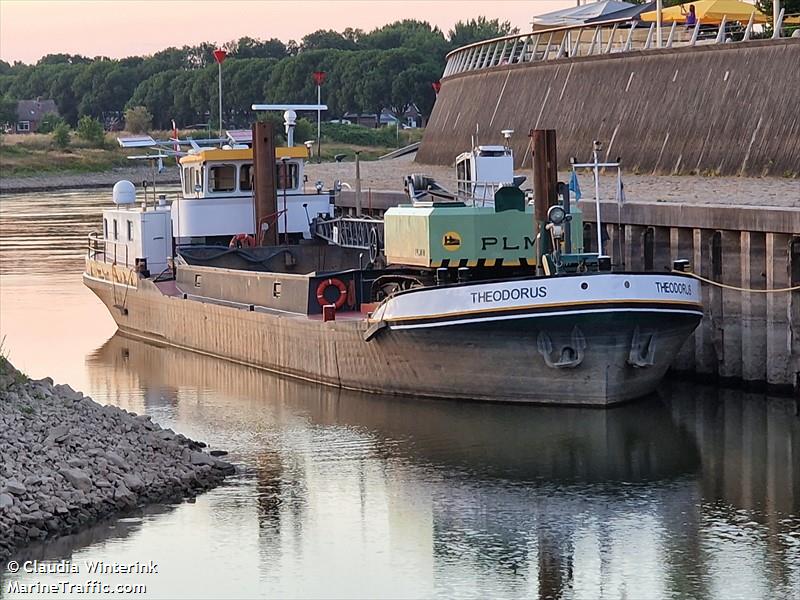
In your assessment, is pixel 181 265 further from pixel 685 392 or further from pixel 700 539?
pixel 700 539

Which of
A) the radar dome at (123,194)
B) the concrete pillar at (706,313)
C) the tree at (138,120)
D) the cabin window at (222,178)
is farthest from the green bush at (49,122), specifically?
the concrete pillar at (706,313)

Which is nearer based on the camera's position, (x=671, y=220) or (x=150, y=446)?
(x=150, y=446)

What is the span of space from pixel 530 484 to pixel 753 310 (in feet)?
18.2

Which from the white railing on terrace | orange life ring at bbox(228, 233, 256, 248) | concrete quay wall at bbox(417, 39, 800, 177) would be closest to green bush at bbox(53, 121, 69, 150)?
the white railing on terrace

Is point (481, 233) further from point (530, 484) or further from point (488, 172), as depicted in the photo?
point (530, 484)

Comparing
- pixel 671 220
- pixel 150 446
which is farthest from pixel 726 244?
pixel 150 446

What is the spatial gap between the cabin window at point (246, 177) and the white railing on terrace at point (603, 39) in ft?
38.2

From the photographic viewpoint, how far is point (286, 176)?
32656mm

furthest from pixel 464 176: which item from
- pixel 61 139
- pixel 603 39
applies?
pixel 61 139

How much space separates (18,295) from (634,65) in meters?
15.4

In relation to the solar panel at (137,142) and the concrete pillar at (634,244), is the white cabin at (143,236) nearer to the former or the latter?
the solar panel at (137,142)

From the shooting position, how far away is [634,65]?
4091 cm

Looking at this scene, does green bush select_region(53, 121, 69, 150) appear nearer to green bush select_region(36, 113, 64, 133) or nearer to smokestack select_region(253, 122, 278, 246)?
green bush select_region(36, 113, 64, 133)

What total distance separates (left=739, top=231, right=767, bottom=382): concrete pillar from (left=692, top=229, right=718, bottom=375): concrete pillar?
0.80m
